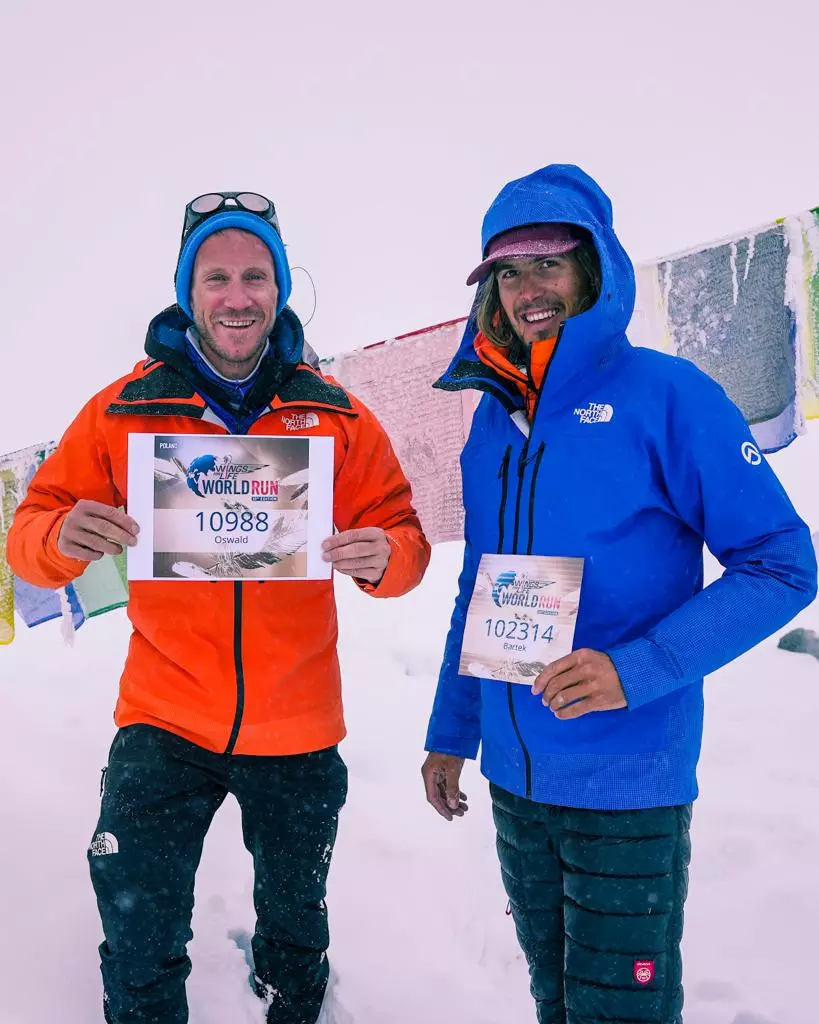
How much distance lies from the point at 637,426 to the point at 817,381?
43.4 inches

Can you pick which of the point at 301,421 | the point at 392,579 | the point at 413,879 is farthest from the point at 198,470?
the point at 413,879

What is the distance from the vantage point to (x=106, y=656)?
19.1ft

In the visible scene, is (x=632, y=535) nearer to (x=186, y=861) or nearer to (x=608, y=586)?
(x=608, y=586)

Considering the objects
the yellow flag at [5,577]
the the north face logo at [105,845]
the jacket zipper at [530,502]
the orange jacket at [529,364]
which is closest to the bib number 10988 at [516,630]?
the jacket zipper at [530,502]

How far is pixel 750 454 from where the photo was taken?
1.41 meters

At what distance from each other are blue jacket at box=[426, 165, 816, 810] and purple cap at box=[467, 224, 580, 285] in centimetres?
4

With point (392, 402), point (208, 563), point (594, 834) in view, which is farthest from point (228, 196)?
point (594, 834)

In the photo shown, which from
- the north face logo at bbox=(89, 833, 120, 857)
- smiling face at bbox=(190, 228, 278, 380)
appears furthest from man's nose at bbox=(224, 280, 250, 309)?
the north face logo at bbox=(89, 833, 120, 857)

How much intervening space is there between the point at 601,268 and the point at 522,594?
64cm

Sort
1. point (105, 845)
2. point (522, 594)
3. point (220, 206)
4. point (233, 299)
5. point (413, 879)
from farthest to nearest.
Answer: point (413, 879) → point (220, 206) → point (233, 299) → point (105, 845) → point (522, 594)

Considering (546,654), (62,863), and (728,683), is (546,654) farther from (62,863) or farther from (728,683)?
(728,683)

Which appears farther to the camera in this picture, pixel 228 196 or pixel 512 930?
pixel 512 930

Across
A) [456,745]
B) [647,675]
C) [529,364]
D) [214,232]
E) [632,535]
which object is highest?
[214,232]

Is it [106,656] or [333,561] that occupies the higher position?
[333,561]
